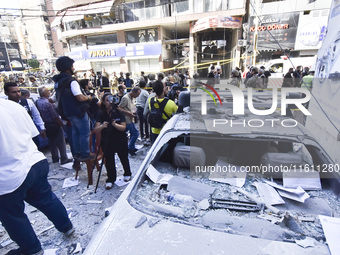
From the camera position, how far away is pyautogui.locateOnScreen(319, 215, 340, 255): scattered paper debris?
108 cm

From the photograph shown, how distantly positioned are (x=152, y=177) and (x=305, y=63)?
1575 centimetres

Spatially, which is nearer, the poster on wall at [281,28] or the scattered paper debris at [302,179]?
the scattered paper debris at [302,179]

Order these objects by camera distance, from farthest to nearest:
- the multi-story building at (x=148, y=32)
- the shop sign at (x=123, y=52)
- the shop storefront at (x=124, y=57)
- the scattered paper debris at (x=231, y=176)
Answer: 1. the shop storefront at (x=124, y=57)
2. the shop sign at (x=123, y=52)
3. the multi-story building at (x=148, y=32)
4. the scattered paper debris at (x=231, y=176)

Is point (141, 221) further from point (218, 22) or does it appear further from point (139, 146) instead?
point (218, 22)

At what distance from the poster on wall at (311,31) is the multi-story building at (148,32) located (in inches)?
197

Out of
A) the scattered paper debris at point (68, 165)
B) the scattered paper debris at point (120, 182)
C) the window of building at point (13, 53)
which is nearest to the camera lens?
the scattered paper debris at point (120, 182)

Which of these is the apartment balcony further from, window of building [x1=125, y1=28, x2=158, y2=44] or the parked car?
the parked car

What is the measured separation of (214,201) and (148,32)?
19.7 metres

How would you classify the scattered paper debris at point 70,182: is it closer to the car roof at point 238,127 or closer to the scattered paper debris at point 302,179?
the car roof at point 238,127

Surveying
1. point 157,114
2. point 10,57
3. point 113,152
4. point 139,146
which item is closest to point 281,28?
point 139,146

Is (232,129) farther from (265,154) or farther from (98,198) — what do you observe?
(98,198)

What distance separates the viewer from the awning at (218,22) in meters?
15.3

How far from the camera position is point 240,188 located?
5.50ft

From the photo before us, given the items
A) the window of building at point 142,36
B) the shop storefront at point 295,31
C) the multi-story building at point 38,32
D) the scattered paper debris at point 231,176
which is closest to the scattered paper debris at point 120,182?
the scattered paper debris at point 231,176
